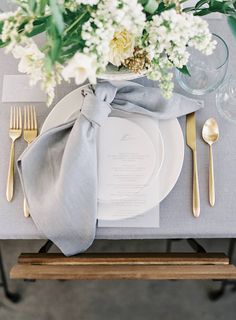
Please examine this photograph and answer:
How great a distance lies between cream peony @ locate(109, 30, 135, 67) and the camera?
2.05 ft

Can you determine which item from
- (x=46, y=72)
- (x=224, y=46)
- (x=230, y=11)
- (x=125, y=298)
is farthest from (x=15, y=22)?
(x=125, y=298)

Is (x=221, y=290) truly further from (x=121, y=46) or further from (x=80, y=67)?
(x=80, y=67)

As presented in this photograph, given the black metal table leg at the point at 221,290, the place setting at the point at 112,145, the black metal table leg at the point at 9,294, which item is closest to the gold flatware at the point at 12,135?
the place setting at the point at 112,145

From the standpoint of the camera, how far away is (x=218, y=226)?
792 millimetres

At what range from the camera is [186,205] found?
0.80m

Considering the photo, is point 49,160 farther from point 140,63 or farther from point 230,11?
point 230,11

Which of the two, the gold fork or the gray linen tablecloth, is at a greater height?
Answer: the gold fork

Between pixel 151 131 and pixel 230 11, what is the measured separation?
262mm

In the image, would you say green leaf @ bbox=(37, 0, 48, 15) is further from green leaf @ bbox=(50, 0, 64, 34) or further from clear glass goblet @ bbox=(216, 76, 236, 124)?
clear glass goblet @ bbox=(216, 76, 236, 124)

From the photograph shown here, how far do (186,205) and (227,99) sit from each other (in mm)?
236

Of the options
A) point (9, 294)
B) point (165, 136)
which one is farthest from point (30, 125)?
point (9, 294)

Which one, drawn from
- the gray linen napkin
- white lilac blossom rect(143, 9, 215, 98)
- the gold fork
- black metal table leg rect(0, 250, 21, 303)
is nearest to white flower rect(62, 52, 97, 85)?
white lilac blossom rect(143, 9, 215, 98)

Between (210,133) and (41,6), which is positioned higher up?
Result: (41,6)

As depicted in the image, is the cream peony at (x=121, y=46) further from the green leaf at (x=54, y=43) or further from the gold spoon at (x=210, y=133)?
the gold spoon at (x=210, y=133)
